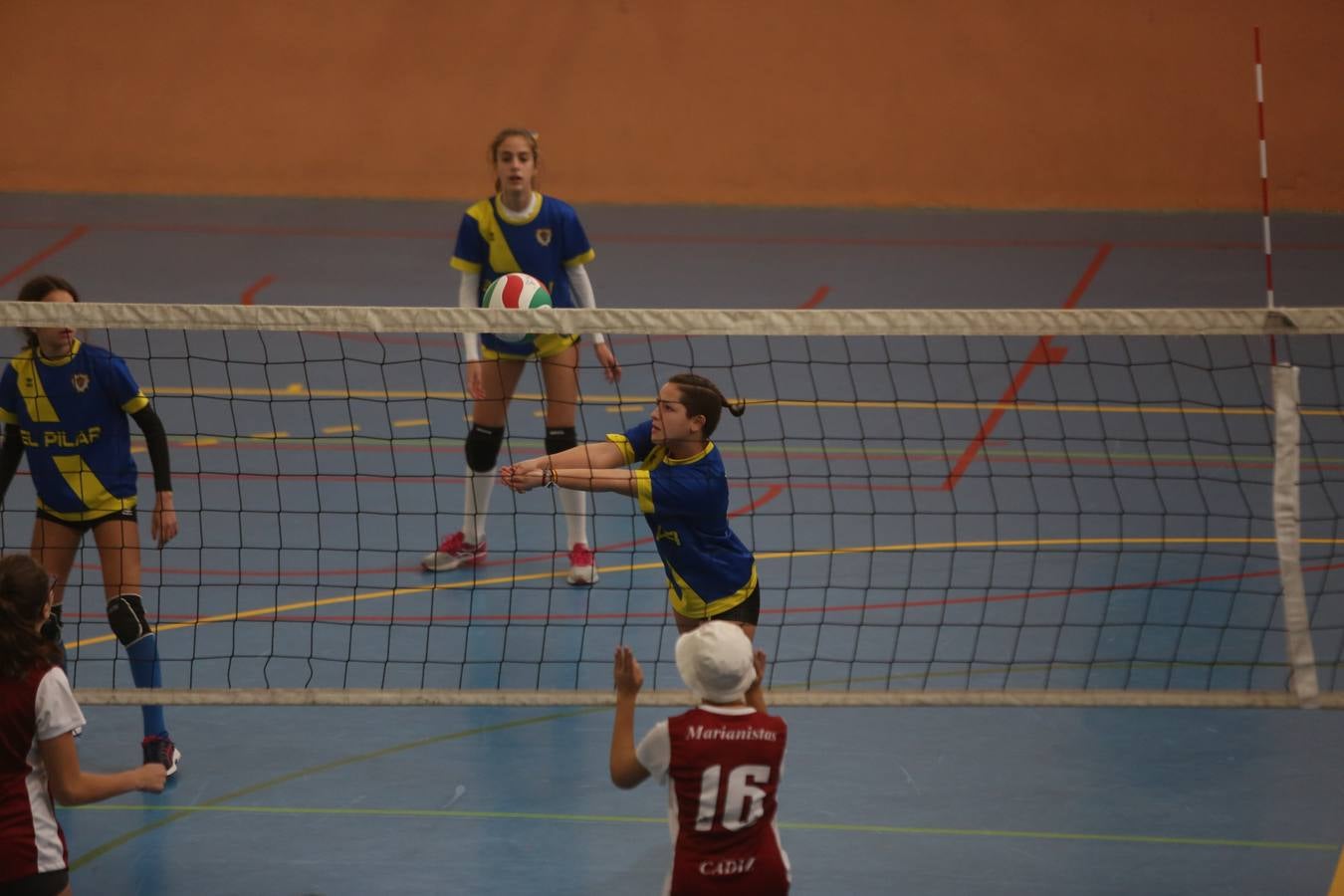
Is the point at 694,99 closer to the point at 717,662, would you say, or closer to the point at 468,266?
the point at 468,266

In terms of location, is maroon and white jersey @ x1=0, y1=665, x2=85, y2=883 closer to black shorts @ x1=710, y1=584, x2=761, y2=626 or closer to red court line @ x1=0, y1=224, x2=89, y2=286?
black shorts @ x1=710, y1=584, x2=761, y2=626

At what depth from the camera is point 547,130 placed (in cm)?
1526

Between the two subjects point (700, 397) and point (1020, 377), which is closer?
point (700, 397)

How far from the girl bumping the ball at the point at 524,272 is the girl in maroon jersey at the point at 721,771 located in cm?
339

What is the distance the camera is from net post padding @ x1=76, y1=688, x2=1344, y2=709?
452 centimetres

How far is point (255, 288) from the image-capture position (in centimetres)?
1231

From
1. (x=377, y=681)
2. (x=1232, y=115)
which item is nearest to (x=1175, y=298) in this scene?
(x=1232, y=115)

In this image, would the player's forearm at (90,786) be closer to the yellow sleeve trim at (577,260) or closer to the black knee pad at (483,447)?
the black knee pad at (483,447)

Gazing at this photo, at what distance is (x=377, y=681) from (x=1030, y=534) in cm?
343

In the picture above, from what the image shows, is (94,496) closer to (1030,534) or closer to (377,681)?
(377,681)

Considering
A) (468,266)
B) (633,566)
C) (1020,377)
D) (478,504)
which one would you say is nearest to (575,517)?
(633,566)

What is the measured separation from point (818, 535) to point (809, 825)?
2811 millimetres

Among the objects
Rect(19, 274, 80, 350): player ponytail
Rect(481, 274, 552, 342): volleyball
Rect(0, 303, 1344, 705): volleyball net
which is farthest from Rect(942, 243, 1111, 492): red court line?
Rect(19, 274, 80, 350): player ponytail

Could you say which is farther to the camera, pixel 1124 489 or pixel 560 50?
pixel 560 50
